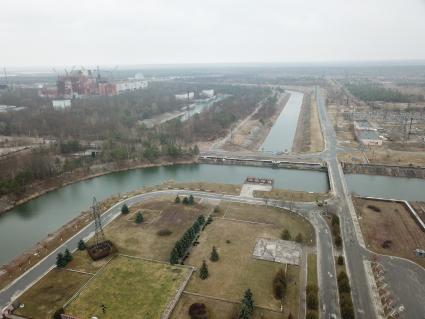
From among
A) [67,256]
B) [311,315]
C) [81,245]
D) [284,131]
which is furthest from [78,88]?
[311,315]

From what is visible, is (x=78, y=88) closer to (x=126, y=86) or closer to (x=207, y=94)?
(x=126, y=86)

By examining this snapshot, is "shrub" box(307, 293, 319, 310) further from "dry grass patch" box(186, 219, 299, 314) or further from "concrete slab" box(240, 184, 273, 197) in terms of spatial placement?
"concrete slab" box(240, 184, 273, 197)

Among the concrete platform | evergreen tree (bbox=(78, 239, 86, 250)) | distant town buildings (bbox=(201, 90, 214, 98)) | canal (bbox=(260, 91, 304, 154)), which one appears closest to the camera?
the concrete platform

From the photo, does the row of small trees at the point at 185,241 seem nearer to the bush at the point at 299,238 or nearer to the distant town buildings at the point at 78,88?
the bush at the point at 299,238

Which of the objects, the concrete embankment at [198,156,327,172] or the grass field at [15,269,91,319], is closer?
the grass field at [15,269,91,319]

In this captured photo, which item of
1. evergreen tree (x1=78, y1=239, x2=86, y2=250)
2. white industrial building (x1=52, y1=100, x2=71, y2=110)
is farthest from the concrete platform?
white industrial building (x1=52, y1=100, x2=71, y2=110)

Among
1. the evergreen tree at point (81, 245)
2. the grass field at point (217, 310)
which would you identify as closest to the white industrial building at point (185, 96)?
the evergreen tree at point (81, 245)
